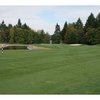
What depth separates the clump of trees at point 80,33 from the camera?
9289 millimetres

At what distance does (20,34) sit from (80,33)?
192 centimetres

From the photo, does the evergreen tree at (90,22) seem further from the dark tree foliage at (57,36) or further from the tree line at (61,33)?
the dark tree foliage at (57,36)

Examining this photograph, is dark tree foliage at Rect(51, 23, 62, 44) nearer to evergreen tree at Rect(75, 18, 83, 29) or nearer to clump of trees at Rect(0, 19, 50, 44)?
clump of trees at Rect(0, 19, 50, 44)

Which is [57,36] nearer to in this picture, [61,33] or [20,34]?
[61,33]

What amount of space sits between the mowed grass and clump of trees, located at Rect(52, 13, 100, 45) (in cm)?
27

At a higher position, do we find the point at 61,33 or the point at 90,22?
the point at 90,22

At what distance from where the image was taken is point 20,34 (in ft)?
30.5

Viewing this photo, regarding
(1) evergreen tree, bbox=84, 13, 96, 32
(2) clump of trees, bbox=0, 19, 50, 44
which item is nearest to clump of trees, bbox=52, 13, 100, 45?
(1) evergreen tree, bbox=84, 13, 96, 32

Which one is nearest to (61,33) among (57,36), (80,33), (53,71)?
(57,36)

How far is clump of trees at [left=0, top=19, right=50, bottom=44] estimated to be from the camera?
918 centimetres

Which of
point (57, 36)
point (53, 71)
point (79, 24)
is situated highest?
point (79, 24)

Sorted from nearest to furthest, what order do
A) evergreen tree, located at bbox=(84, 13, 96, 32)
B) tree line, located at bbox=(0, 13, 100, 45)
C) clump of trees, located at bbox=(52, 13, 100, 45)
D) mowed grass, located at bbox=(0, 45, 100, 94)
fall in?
mowed grass, located at bbox=(0, 45, 100, 94) → evergreen tree, located at bbox=(84, 13, 96, 32) → tree line, located at bbox=(0, 13, 100, 45) → clump of trees, located at bbox=(52, 13, 100, 45)

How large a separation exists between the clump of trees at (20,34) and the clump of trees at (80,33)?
1.67 feet

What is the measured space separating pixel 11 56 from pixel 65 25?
9.16 feet
